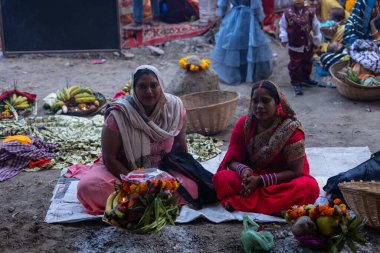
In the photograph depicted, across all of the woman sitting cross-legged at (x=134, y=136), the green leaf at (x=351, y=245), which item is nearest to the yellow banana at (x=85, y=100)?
the woman sitting cross-legged at (x=134, y=136)

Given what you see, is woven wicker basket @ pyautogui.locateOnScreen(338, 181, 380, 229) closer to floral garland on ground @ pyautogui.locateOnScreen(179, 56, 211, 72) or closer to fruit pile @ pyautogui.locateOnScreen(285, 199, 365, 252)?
fruit pile @ pyautogui.locateOnScreen(285, 199, 365, 252)

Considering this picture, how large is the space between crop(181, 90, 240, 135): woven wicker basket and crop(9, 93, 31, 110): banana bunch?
2.24 m

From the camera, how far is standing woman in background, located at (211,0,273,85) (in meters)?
8.75

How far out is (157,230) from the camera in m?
3.57

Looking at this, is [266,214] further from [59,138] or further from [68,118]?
[68,118]

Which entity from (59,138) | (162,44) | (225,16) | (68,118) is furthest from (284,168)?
(162,44)

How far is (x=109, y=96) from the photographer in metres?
8.43

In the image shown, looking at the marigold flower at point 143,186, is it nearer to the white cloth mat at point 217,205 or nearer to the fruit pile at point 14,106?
the white cloth mat at point 217,205

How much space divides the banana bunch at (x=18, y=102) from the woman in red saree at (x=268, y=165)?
3929mm

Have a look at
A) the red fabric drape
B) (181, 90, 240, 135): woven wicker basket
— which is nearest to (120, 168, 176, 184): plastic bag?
(181, 90, 240, 135): woven wicker basket

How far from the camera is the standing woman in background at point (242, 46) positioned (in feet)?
28.7

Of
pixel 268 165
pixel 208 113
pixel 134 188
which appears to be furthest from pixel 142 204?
pixel 208 113

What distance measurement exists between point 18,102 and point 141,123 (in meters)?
3.71

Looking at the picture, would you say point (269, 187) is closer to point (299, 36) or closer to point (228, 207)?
point (228, 207)
